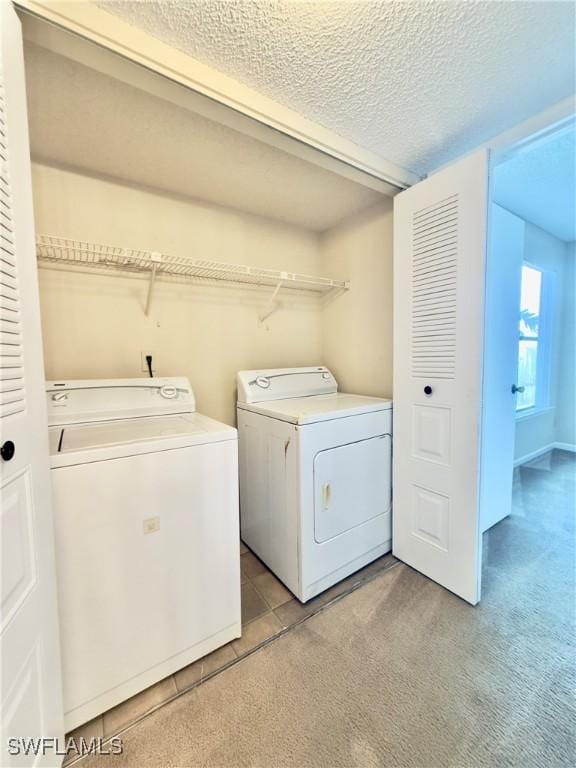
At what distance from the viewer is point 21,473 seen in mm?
827

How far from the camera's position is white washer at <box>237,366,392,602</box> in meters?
1.58

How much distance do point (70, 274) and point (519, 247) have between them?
319 cm

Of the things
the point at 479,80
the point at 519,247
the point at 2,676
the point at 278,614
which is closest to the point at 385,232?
the point at 479,80

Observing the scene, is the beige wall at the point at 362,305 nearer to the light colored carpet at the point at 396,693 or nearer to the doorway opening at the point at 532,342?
the doorway opening at the point at 532,342

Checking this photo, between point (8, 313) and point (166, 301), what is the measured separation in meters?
1.25

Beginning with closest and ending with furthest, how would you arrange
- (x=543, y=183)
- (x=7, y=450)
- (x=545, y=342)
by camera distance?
1. (x=7, y=450)
2. (x=543, y=183)
3. (x=545, y=342)

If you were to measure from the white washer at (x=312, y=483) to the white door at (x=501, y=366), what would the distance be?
0.86 m

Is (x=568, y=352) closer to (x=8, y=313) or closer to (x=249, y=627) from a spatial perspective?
(x=249, y=627)

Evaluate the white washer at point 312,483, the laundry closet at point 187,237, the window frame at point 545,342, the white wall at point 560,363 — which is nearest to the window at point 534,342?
the window frame at point 545,342

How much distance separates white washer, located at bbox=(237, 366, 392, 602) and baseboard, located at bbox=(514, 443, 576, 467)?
2.49 metres

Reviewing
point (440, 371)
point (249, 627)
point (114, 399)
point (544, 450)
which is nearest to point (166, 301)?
point (114, 399)

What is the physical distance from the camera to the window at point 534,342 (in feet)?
11.4

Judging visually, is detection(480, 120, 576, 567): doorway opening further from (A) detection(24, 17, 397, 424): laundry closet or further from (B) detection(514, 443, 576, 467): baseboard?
(A) detection(24, 17, 397, 424): laundry closet

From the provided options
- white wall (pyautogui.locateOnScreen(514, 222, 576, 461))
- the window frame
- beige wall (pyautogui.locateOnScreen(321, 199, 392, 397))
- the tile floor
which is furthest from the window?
the tile floor
